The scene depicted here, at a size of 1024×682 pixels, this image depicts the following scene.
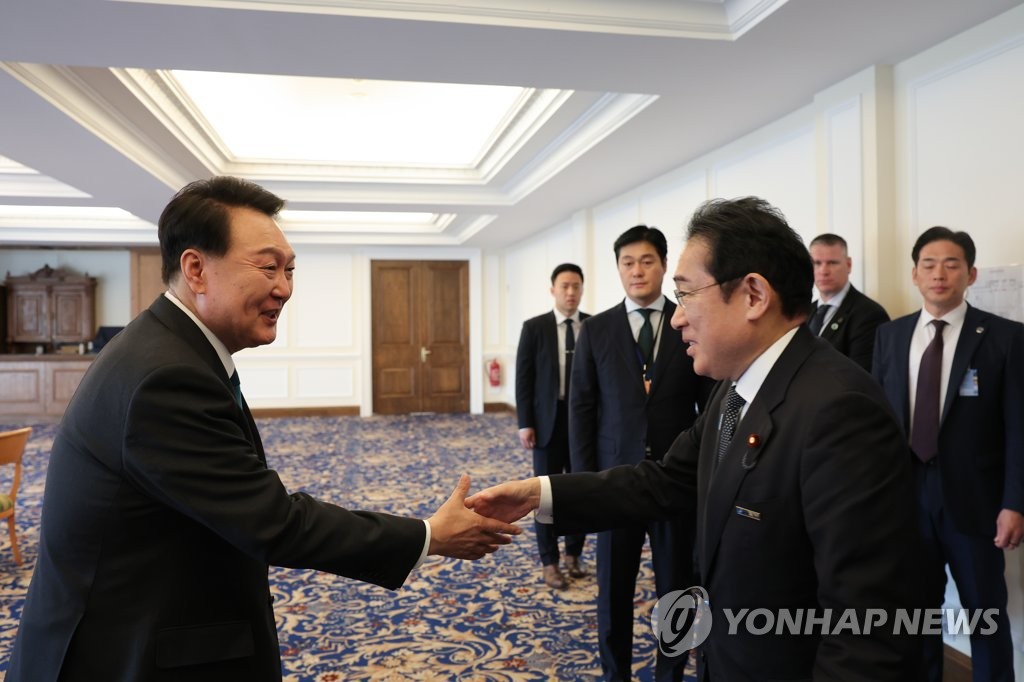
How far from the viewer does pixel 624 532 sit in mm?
3109

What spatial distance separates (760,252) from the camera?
155 centimetres

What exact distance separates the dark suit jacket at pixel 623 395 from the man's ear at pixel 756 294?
1.59m

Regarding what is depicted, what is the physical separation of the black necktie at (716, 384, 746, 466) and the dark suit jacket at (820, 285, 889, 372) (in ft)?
7.85

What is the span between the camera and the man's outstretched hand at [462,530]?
1.99 metres

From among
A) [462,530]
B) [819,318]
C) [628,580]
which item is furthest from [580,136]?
[462,530]

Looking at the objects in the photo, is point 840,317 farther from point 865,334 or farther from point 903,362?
point 903,362

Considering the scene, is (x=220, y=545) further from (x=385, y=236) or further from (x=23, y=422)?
(x=23, y=422)

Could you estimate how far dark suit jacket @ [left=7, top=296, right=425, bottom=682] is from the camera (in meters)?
1.46

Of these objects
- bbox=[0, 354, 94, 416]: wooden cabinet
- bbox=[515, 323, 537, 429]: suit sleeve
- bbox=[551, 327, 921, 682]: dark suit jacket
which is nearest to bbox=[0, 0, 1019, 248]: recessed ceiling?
bbox=[515, 323, 537, 429]: suit sleeve

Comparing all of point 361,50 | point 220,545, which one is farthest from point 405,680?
point 361,50

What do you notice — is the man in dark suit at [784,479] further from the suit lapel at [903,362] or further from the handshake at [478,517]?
the suit lapel at [903,362]

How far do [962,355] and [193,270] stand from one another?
9.73 feet

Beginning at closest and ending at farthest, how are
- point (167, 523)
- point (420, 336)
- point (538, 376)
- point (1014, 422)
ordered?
point (167, 523)
point (1014, 422)
point (538, 376)
point (420, 336)

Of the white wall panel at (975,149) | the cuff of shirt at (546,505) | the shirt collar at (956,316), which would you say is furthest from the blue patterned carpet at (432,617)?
the white wall panel at (975,149)
